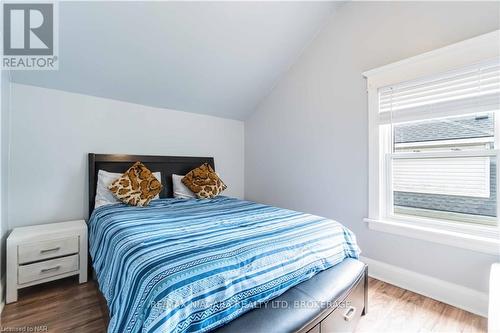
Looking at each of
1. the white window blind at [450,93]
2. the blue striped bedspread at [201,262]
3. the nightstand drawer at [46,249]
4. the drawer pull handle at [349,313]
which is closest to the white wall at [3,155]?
the nightstand drawer at [46,249]

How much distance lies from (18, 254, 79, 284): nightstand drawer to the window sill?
9.63 feet

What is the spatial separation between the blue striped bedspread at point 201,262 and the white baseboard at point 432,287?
79 centimetres

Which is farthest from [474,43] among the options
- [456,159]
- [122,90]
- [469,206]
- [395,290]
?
[122,90]

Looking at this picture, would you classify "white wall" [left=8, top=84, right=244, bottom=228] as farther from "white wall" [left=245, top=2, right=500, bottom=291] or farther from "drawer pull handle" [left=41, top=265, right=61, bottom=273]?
"white wall" [left=245, top=2, right=500, bottom=291]

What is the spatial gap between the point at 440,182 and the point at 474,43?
116cm

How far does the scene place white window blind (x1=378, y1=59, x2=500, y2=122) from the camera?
183cm

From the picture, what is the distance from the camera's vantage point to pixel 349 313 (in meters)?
1.46

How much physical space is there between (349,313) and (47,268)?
2.47m

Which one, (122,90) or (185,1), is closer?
(185,1)

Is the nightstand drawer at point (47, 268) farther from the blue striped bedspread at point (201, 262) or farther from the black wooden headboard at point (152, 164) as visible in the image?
the black wooden headboard at point (152, 164)

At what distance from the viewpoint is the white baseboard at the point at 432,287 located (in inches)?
71.5

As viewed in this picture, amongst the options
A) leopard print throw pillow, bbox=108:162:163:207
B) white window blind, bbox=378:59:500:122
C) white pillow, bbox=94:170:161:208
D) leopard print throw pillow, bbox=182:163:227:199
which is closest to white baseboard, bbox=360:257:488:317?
white window blind, bbox=378:59:500:122

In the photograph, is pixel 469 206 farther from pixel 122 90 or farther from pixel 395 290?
pixel 122 90

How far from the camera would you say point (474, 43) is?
6.02 ft
